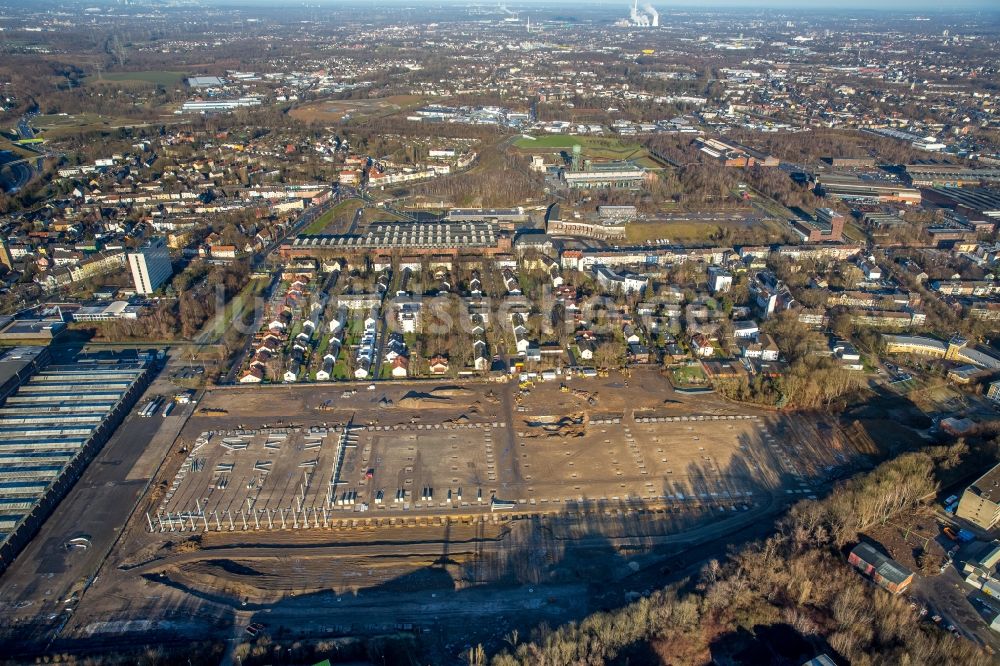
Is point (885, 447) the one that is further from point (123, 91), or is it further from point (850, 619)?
point (123, 91)

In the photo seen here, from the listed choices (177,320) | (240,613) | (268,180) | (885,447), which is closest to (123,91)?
(268,180)

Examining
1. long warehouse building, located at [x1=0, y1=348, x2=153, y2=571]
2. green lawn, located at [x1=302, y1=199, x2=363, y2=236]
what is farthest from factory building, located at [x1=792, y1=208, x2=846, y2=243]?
long warehouse building, located at [x1=0, y1=348, x2=153, y2=571]

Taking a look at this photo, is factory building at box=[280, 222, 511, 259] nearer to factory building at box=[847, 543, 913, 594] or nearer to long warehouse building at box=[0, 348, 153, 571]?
long warehouse building at box=[0, 348, 153, 571]

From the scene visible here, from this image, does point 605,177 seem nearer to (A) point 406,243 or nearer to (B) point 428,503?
(A) point 406,243

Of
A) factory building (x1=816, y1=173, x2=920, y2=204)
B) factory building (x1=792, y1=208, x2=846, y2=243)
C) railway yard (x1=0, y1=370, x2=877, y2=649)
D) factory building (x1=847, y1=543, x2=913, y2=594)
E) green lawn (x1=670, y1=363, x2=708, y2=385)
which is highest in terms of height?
factory building (x1=816, y1=173, x2=920, y2=204)

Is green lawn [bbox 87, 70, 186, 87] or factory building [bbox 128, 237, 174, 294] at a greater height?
green lawn [bbox 87, 70, 186, 87]

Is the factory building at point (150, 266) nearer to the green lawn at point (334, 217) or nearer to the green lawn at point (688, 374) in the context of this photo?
the green lawn at point (334, 217)
